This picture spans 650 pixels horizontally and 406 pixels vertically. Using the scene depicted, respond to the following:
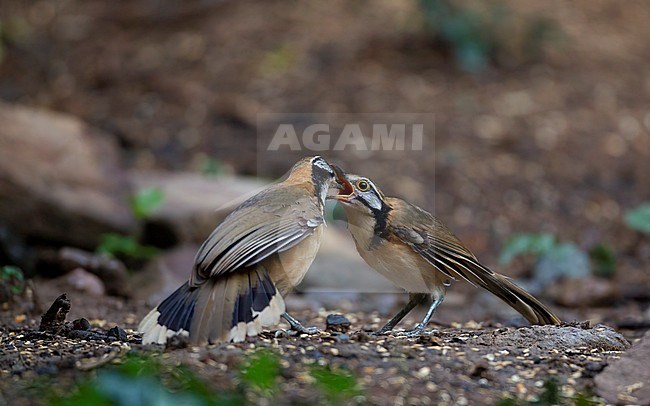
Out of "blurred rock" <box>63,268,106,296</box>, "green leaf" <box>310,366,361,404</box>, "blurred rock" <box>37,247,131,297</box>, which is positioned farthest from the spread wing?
"blurred rock" <box>37,247,131,297</box>

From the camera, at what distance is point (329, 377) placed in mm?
3646

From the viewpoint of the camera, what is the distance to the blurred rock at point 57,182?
8273 mm

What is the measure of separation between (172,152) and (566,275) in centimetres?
451

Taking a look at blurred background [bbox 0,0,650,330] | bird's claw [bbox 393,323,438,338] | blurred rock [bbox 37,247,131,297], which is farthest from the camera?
blurred background [bbox 0,0,650,330]

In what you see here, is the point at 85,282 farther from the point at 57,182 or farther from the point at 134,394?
the point at 134,394

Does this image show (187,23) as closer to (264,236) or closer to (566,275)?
(566,275)

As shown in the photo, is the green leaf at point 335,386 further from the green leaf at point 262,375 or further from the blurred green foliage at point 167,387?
the green leaf at point 262,375

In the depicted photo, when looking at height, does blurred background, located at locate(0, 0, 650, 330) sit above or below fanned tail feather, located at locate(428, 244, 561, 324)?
above

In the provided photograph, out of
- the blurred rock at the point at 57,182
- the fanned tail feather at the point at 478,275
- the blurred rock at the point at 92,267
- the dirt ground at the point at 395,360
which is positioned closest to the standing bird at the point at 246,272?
the dirt ground at the point at 395,360

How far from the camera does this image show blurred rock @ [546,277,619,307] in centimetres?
826

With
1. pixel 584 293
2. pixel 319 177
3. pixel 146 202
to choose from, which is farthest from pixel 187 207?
pixel 319 177

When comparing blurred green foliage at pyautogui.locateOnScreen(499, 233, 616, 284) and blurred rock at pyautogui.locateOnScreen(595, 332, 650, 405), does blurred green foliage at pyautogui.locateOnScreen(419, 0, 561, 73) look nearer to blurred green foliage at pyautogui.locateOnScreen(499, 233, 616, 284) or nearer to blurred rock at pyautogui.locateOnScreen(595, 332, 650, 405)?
blurred green foliage at pyautogui.locateOnScreen(499, 233, 616, 284)

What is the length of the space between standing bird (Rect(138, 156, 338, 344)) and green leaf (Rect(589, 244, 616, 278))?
4578 mm

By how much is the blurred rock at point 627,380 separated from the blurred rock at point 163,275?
3871 millimetres
